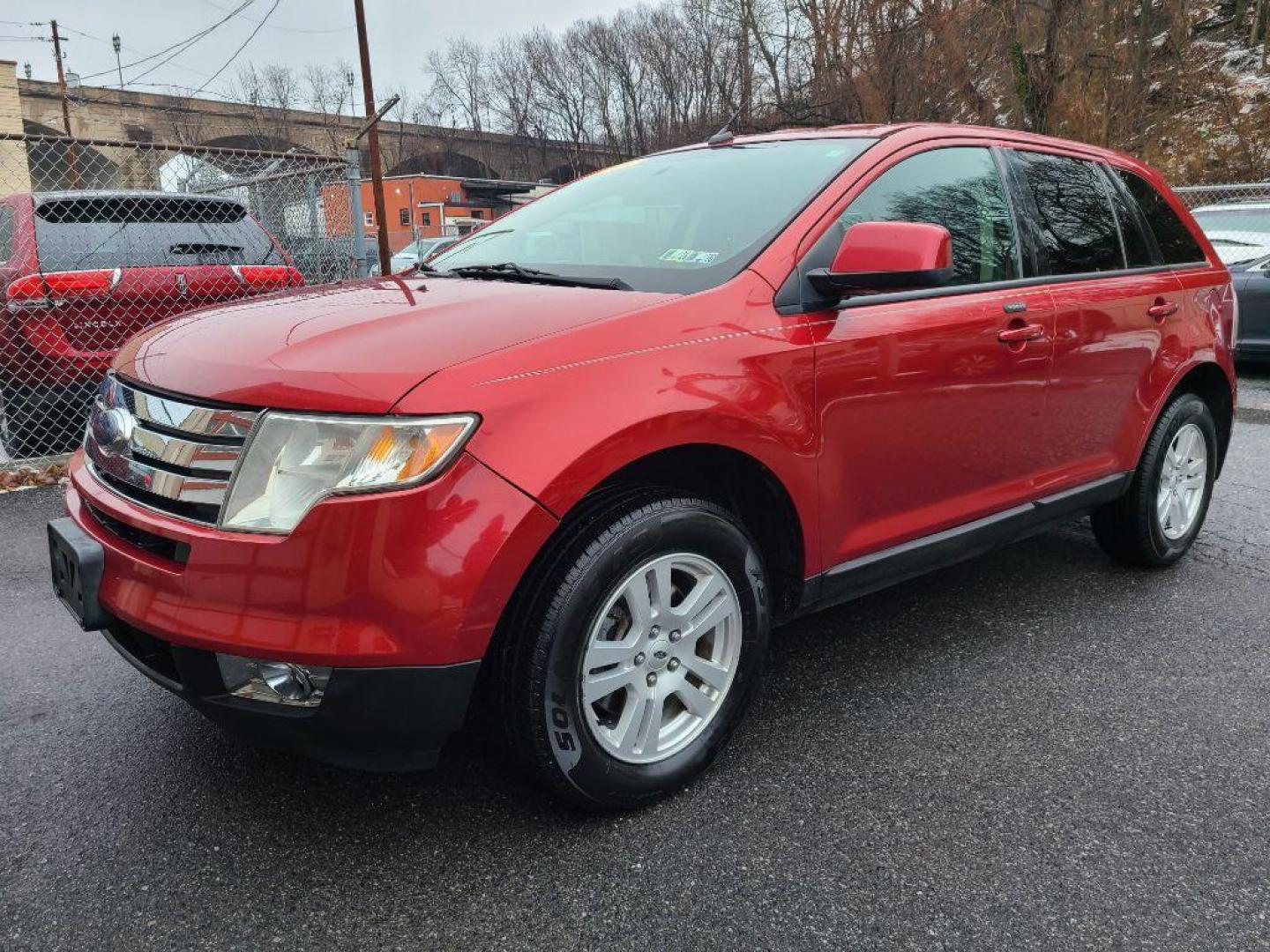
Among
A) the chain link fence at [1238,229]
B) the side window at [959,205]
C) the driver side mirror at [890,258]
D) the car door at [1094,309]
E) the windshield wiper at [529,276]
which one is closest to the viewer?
the driver side mirror at [890,258]

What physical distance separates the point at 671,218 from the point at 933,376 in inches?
35.7

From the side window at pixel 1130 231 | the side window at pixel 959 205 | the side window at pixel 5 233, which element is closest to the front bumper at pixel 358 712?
the side window at pixel 959 205

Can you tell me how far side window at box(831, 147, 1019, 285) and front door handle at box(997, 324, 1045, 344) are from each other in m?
0.18

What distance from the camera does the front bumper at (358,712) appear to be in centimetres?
184

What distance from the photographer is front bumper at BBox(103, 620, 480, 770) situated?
1.84 meters

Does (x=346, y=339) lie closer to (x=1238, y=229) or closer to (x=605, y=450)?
(x=605, y=450)

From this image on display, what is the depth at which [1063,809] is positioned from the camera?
2.25 metres

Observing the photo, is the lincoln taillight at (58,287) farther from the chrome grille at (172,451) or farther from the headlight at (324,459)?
the headlight at (324,459)

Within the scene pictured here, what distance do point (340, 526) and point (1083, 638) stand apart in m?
2.62

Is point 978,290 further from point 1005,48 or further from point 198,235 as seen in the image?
point 1005,48

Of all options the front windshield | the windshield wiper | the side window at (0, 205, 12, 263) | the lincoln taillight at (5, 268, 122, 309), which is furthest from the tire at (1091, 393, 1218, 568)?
the side window at (0, 205, 12, 263)

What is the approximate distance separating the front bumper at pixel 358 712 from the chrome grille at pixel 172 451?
1.02 feet

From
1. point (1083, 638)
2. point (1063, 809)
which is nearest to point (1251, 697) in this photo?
point (1083, 638)

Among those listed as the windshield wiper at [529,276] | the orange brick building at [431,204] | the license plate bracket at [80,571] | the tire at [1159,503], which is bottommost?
the tire at [1159,503]
